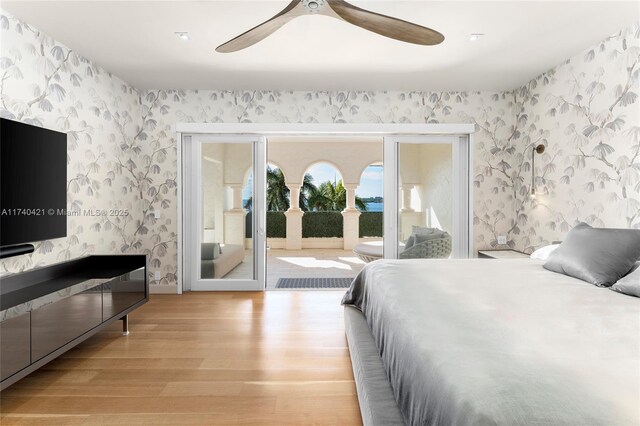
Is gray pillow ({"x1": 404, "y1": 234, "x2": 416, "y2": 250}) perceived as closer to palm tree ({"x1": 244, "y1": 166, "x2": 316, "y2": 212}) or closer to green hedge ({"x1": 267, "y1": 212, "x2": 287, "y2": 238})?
green hedge ({"x1": 267, "y1": 212, "x2": 287, "y2": 238})

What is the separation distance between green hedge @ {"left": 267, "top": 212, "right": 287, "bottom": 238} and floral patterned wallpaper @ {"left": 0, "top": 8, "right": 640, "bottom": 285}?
17.3 ft

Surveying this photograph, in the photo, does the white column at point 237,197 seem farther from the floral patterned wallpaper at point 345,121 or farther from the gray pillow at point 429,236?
the gray pillow at point 429,236

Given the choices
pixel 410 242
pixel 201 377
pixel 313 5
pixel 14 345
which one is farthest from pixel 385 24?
pixel 410 242

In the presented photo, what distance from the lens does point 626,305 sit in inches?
69.2

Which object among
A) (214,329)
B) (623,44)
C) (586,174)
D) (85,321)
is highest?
(623,44)

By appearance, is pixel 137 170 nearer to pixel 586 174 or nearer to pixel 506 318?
pixel 506 318

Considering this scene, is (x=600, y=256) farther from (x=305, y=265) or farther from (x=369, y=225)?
(x=369, y=225)

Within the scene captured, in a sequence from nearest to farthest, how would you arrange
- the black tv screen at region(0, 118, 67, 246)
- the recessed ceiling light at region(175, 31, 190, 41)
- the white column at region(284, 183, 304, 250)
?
the black tv screen at region(0, 118, 67, 246)
the recessed ceiling light at region(175, 31, 190, 41)
the white column at region(284, 183, 304, 250)

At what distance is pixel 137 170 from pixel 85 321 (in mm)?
2423

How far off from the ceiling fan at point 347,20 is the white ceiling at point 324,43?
55 cm

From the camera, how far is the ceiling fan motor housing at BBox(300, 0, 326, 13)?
1.96m

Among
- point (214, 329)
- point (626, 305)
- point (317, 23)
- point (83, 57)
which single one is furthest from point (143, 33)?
point (626, 305)

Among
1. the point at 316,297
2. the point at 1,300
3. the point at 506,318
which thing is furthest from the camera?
the point at 316,297

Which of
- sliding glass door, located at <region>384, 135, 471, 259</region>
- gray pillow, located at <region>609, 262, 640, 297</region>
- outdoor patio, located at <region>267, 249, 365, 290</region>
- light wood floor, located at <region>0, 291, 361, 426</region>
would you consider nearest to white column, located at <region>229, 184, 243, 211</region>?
outdoor patio, located at <region>267, 249, 365, 290</region>
